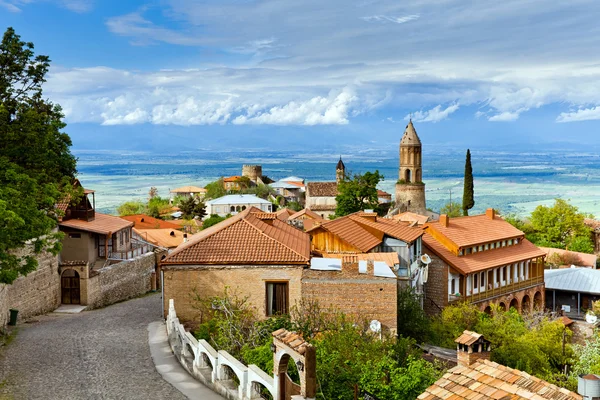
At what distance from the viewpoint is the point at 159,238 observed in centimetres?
4419

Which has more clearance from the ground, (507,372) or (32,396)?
(507,372)

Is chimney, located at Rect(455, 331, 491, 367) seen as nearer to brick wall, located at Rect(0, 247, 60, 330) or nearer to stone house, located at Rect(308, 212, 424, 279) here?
stone house, located at Rect(308, 212, 424, 279)

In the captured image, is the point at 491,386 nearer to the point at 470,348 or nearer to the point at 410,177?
the point at 470,348

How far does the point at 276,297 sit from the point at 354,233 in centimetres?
872

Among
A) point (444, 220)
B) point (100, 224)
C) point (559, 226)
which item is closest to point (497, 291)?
point (444, 220)

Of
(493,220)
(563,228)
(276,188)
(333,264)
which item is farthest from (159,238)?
(276,188)

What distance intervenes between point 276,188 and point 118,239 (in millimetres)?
96447

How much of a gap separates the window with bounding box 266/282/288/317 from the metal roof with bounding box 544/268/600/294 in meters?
31.8

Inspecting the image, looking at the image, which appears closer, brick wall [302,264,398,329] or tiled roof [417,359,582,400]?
tiled roof [417,359,582,400]

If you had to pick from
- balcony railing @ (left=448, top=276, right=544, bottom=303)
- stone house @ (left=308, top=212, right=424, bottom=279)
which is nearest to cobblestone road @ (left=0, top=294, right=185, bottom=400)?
stone house @ (left=308, top=212, right=424, bottom=279)

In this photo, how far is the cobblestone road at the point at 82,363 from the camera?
534 inches

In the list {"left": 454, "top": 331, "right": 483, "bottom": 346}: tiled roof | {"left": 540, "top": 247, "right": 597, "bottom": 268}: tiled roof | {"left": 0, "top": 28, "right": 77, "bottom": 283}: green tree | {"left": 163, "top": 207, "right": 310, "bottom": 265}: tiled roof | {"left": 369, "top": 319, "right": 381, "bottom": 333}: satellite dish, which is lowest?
{"left": 540, "top": 247, "right": 597, "bottom": 268}: tiled roof

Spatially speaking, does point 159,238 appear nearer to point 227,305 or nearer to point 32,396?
point 227,305

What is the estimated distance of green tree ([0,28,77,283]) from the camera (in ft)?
55.4
